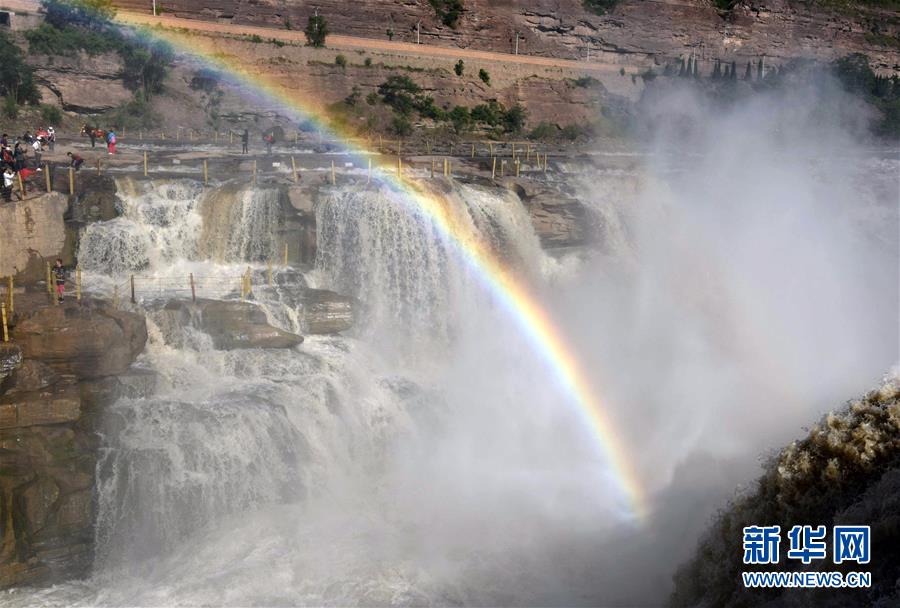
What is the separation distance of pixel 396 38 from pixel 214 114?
18.5 m

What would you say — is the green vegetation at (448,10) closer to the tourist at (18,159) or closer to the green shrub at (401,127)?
the green shrub at (401,127)

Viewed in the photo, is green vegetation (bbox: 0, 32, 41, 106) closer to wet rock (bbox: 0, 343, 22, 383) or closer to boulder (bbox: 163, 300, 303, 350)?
boulder (bbox: 163, 300, 303, 350)

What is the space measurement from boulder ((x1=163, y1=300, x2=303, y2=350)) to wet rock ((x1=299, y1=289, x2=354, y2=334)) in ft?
2.91

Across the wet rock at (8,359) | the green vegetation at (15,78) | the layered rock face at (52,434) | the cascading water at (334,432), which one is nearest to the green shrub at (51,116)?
the green vegetation at (15,78)

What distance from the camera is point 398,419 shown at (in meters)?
Result: 13.1

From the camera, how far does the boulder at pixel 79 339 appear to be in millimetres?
10602

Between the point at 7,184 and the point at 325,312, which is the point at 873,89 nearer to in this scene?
the point at 325,312

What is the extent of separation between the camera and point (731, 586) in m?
6.71

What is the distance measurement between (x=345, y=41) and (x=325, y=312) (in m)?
27.4

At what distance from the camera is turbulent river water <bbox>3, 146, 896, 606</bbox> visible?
9617mm

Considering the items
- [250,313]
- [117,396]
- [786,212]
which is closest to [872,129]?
[786,212]

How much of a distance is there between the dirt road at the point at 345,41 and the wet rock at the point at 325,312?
23.9 metres
